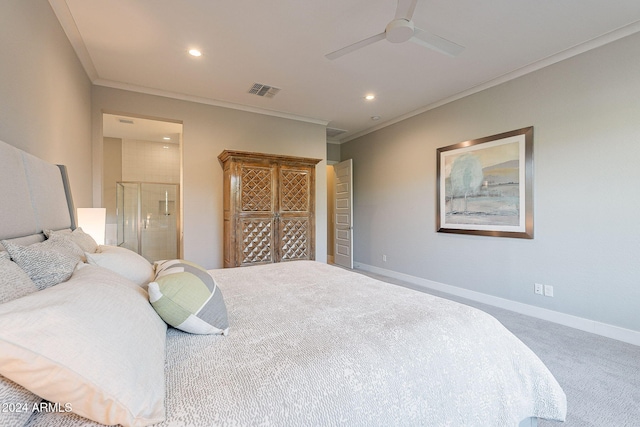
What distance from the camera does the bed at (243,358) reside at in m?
0.59

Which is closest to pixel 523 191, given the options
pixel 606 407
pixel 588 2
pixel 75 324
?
pixel 588 2

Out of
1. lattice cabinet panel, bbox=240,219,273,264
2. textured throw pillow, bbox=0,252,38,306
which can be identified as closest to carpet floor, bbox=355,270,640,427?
textured throw pillow, bbox=0,252,38,306

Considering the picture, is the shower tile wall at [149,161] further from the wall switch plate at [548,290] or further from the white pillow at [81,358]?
the wall switch plate at [548,290]

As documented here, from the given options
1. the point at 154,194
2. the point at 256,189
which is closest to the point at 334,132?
the point at 256,189

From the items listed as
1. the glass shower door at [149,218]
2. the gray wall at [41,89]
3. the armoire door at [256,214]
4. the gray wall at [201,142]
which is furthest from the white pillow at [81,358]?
the glass shower door at [149,218]

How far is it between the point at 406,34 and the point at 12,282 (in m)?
2.48

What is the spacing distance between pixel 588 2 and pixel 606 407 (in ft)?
9.50

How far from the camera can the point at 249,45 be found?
8.91 feet

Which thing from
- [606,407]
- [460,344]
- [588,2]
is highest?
[588,2]

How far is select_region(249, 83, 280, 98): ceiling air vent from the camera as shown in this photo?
11.7ft

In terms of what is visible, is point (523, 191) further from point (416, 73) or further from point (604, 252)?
point (416, 73)

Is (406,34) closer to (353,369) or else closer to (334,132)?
(353,369)

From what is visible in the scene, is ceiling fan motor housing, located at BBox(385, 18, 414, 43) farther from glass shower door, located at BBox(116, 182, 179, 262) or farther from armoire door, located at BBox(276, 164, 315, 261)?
glass shower door, located at BBox(116, 182, 179, 262)

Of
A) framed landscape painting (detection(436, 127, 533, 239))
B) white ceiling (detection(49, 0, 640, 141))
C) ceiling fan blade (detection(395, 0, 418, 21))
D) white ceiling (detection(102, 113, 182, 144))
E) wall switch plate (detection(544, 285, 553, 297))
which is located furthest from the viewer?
white ceiling (detection(102, 113, 182, 144))
